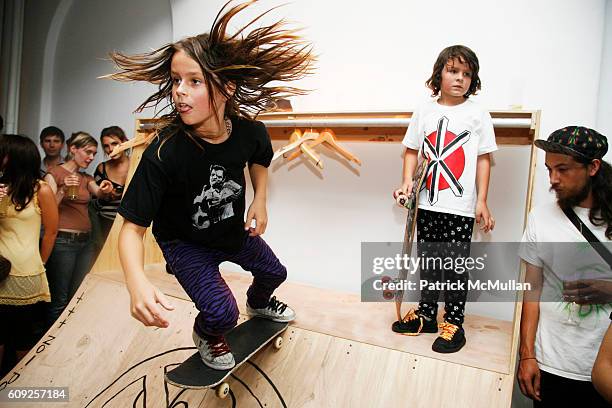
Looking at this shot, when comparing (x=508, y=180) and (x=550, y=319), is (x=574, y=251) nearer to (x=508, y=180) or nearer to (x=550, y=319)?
(x=550, y=319)

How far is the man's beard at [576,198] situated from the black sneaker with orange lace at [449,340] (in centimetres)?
63

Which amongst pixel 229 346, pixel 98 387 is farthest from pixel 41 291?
pixel 229 346

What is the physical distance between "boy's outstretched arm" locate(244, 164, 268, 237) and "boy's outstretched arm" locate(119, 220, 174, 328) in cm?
43

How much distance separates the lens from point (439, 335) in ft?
5.68

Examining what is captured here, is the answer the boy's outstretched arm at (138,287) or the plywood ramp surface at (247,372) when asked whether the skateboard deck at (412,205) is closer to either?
the plywood ramp surface at (247,372)

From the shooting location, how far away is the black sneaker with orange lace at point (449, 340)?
1.61m

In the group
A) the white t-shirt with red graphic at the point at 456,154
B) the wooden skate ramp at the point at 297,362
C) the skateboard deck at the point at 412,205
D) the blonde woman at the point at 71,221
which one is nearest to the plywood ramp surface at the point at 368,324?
the wooden skate ramp at the point at 297,362

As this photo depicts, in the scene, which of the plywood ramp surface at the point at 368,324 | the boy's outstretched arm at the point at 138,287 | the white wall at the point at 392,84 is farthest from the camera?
the white wall at the point at 392,84

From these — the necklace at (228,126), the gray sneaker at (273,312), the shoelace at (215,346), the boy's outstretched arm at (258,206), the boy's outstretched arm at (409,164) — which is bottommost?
the gray sneaker at (273,312)

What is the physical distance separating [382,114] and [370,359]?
117cm

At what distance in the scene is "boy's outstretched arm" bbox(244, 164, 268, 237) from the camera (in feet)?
5.11

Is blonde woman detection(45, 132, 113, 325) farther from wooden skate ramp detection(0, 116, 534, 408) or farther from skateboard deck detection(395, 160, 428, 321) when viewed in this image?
skateboard deck detection(395, 160, 428, 321)

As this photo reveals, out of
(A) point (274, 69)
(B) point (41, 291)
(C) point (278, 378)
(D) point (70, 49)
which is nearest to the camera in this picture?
(A) point (274, 69)

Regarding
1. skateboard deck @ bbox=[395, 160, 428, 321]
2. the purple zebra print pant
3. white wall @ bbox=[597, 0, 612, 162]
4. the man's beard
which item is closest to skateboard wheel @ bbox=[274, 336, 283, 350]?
the purple zebra print pant
